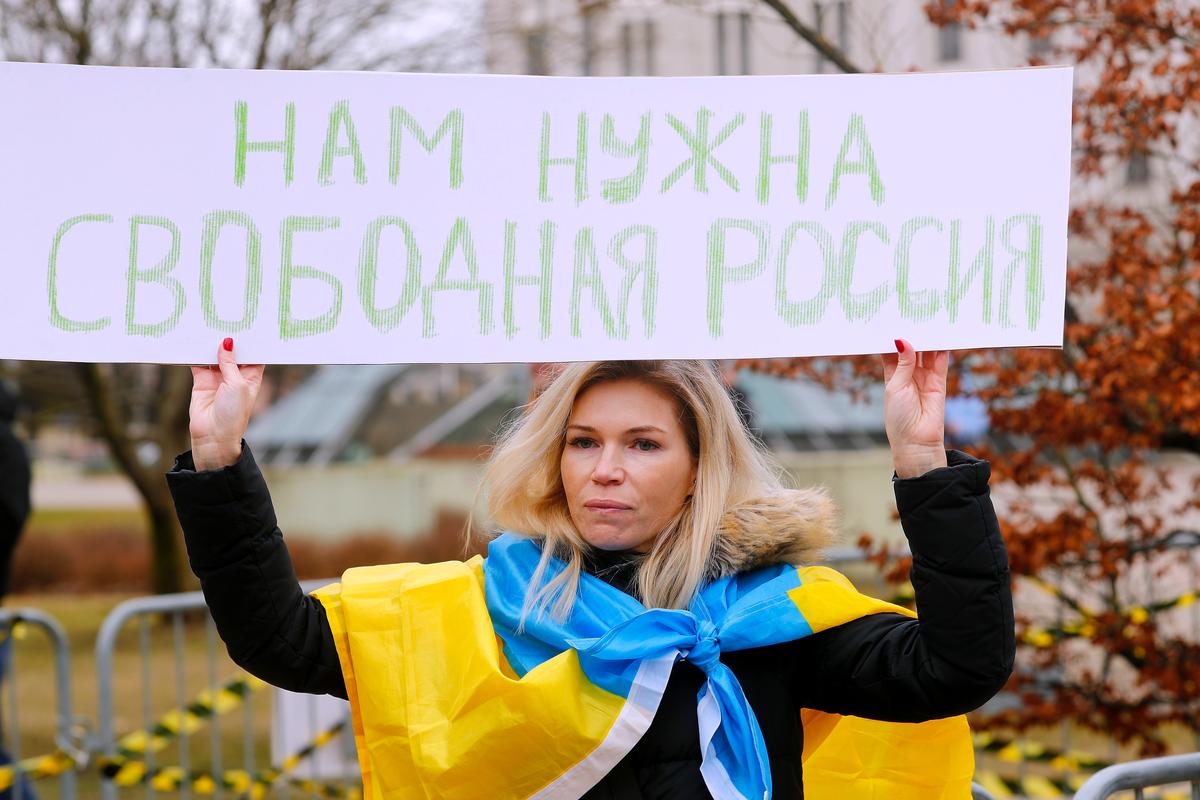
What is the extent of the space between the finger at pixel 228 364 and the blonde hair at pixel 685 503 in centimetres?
56

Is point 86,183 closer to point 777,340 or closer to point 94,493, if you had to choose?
Answer: point 777,340

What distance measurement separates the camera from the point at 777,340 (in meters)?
2.62

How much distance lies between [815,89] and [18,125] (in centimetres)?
143

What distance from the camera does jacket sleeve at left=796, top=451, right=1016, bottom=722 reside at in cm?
236

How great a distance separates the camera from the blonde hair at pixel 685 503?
258 cm

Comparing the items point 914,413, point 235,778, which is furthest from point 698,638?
point 235,778

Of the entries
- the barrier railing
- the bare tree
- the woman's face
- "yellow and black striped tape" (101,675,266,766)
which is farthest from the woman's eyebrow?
the bare tree

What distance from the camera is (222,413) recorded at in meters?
2.42

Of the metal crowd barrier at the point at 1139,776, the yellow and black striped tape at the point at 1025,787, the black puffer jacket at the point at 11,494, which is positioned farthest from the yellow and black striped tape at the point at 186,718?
the metal crowd barrier at the point at 1139,776

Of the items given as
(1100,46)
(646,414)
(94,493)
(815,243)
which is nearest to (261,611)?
(646,414)

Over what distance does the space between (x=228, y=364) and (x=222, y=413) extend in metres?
0.11

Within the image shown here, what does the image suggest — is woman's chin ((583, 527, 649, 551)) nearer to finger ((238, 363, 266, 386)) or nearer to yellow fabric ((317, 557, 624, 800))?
yellow fabric ((317, 557, 624, 800))

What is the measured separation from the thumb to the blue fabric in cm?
40

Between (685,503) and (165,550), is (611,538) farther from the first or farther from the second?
(165,550)
